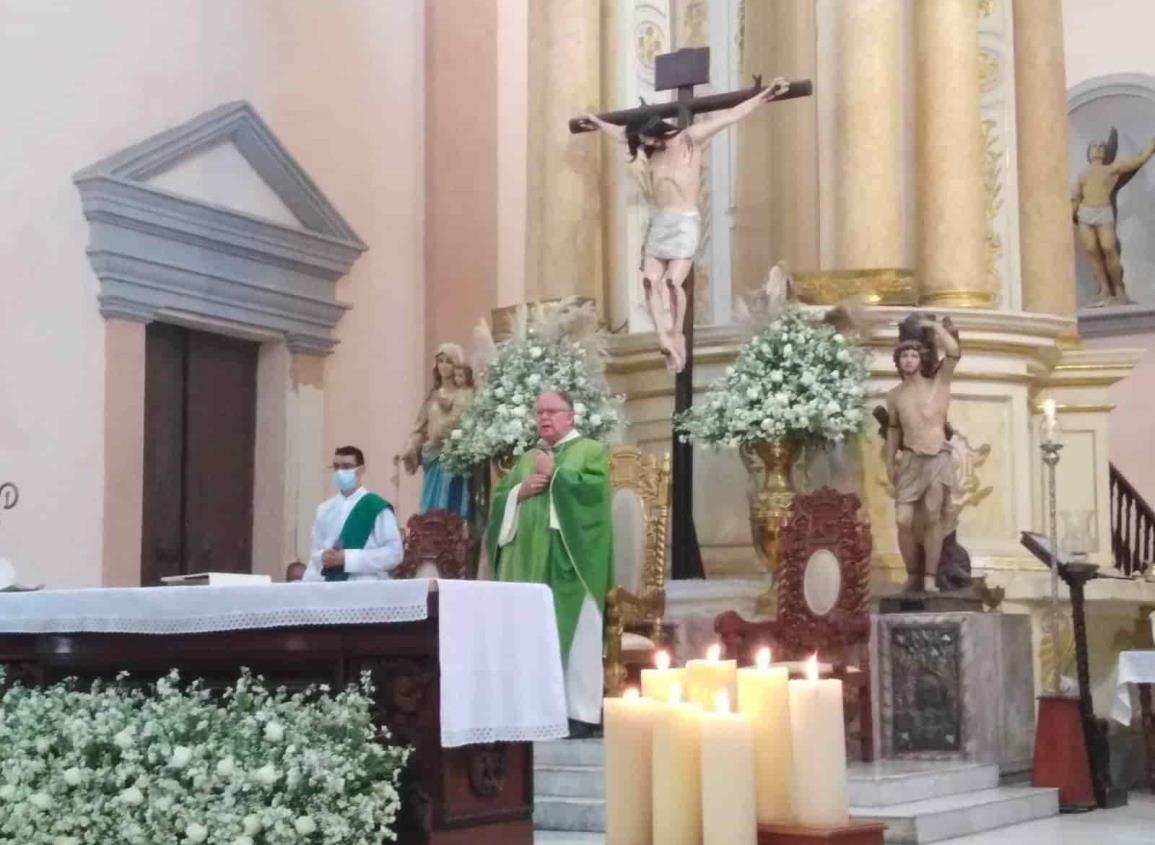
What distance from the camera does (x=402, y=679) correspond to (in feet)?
15.8

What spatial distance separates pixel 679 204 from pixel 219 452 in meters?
3.82

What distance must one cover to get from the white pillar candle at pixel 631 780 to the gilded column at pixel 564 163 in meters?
7.39

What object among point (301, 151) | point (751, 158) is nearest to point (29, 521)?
point (301, 151)

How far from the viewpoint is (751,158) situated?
1061 cm

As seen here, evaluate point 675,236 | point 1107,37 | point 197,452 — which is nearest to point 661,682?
point 675,236

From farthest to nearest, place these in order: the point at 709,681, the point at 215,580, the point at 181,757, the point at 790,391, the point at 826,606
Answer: the point at 790,391, the point at 826,606, the point at 215,580, the point at 181,757, the point at 709,681

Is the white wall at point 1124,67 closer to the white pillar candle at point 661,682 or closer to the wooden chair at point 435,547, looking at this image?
the wooden chair at point 435,547

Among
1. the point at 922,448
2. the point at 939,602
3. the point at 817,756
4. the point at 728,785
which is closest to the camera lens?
the point at 728,785

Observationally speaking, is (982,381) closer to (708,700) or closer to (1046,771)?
(1046,771)

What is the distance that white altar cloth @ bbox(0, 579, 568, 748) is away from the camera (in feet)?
15.3

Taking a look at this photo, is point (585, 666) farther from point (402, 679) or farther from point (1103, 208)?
point (1103, 208)

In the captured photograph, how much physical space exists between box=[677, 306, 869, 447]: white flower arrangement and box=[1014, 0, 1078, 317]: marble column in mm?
1971

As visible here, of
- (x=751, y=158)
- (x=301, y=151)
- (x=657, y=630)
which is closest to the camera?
(x=657, y=630)

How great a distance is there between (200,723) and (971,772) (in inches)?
146
